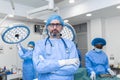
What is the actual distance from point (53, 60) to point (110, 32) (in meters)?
4.11

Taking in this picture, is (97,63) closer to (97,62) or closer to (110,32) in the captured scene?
(97,62)

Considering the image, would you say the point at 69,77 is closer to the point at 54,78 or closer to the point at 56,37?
the point at 54,78

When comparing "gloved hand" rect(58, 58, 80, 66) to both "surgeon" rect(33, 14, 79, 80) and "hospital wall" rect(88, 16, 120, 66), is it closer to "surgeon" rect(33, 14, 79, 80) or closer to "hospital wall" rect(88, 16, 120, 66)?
"surgeon" rect(33, 14, 79, 80)

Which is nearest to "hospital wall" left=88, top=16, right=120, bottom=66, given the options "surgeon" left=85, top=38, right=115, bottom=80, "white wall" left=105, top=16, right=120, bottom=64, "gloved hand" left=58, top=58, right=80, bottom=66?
"white wall" left=105, top=16, right=120, bottom=64

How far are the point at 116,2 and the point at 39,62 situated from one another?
2823mm

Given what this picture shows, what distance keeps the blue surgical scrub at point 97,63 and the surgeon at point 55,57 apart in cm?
139

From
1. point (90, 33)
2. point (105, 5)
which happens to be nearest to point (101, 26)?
point (90, 33)

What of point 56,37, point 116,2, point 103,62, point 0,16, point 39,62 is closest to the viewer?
point 39,62

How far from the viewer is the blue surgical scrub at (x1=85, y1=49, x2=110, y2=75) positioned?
9.41ft

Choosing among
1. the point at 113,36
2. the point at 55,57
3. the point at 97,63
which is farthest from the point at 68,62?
the point at 113,36

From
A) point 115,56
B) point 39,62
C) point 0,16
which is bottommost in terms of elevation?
point 115,56

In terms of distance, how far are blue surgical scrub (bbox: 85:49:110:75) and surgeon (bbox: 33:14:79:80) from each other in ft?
4.58

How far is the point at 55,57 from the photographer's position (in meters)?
1.55

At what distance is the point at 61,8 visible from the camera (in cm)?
514
